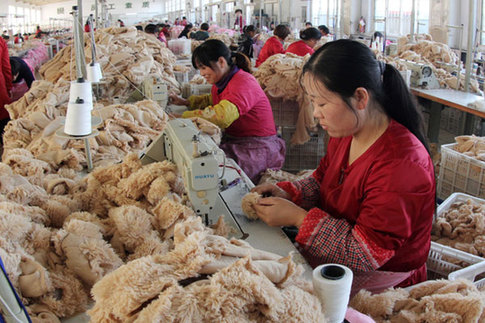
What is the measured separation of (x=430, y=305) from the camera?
4.07 ft

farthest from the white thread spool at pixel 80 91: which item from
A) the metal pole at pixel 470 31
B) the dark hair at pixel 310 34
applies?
the dark hair at pixel 310 34

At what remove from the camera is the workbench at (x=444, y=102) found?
4125 millimetres

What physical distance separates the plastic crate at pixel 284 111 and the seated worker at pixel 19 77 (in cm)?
299

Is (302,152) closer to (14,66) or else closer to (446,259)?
(446,259)

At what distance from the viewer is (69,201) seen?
1640 mm

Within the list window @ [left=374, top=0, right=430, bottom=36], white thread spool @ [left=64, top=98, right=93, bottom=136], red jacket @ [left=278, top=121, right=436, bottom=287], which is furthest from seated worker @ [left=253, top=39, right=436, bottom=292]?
window @ [left=374, top=0, right=430, bottom=36]

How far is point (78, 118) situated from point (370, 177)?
112 cm

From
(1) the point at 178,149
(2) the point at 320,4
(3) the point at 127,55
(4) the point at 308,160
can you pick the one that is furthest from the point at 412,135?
(2) the point at 320,4

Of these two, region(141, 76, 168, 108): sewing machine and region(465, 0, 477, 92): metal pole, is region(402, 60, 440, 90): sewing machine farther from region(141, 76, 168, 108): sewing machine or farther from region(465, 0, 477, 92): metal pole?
region(141, 76, 168, 108): sewing machine

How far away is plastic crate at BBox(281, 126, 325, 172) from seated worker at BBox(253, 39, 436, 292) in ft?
8.31

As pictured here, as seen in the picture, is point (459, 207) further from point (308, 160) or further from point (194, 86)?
point (194, 86)

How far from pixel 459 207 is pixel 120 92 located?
279 cm

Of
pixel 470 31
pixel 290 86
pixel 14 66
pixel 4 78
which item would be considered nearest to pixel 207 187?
pixel 290 86

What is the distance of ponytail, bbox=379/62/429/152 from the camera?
1.43 m
